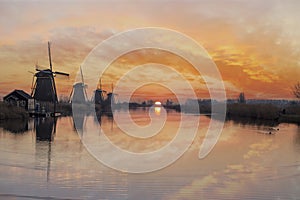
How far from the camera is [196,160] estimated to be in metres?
7.82

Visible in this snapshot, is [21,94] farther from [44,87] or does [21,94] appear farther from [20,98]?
[44,87]

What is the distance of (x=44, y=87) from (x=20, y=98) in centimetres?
304

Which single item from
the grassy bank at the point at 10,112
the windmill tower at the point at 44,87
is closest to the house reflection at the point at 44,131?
the grassy bank at the point at 10,112

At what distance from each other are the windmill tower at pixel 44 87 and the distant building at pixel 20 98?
6.43ft

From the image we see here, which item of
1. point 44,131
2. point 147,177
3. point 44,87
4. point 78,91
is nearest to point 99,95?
point 78,91

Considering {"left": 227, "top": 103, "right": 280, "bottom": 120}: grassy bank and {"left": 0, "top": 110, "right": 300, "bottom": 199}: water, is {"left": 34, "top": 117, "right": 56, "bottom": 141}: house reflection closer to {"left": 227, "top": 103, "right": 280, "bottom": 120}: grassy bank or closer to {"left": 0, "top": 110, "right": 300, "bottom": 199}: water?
{"left": 0, "top": 110, "right": 300, "bottom": 199}: water

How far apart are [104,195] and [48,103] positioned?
24.9 m

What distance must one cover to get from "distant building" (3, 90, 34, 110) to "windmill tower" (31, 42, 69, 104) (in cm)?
196

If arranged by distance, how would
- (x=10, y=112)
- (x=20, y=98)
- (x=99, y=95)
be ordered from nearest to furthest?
(x=10, y=112) → (x=20, y=98) → (x=99, y=95)

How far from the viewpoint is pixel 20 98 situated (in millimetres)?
26047

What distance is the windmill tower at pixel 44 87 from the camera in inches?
1123

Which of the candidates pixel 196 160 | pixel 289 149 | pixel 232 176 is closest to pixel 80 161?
pixel 196 160

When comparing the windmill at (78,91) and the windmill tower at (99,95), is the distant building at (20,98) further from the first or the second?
the windmill tower at (99,95)

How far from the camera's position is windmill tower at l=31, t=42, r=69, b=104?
1123 inches
